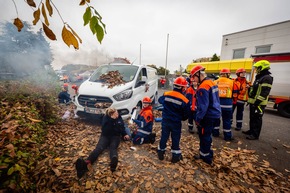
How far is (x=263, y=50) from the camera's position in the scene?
43.4 feet

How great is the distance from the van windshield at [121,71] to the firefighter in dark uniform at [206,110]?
2773 millimetres

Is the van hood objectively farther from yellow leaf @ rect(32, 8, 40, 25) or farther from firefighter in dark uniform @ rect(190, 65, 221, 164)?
yellow leaf @ rect(32, 8, 40, 25)

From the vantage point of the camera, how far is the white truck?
680 cm

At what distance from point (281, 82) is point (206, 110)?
7.05 m

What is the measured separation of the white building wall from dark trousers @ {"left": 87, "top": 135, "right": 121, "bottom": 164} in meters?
15.8

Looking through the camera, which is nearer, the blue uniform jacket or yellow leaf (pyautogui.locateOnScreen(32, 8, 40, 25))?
yellow leaf (pyautogui.locateOnScreen(32, 8, 40, 25))

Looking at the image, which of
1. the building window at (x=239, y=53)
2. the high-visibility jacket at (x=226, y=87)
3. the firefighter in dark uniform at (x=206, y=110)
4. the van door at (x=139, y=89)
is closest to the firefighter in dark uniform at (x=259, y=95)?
the high-visibility jacket at (x=226, y=87)

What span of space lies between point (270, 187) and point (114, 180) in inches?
108

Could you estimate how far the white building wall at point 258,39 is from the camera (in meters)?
11.7

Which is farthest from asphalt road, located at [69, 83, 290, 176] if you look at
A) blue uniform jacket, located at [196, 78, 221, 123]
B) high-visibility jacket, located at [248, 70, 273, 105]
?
blue uniform jacket, located at [196, 78, 221, 123]

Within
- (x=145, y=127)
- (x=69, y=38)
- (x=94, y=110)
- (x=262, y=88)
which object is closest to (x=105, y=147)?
(x=145, y=127)

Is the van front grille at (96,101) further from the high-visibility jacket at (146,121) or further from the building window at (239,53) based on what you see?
the building window at (239,53)

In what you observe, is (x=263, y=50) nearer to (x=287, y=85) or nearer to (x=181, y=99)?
(x=287, y=85)

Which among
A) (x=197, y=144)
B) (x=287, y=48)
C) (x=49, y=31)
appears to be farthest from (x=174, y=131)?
(x=287, y=48)
